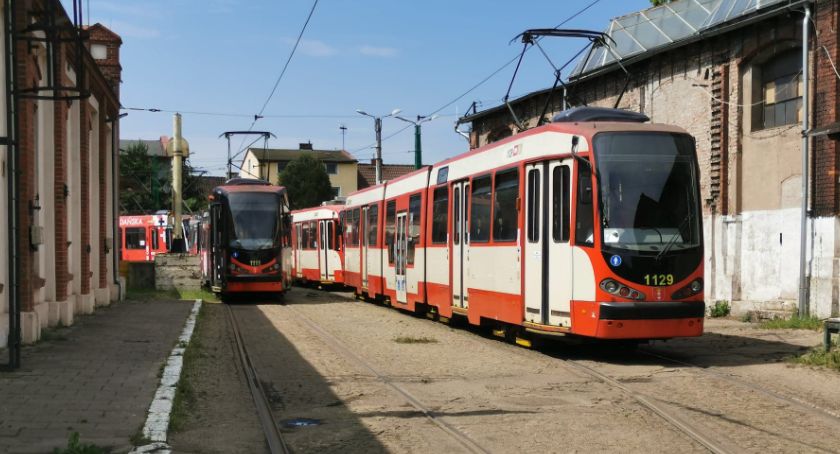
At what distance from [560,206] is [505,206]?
1768 mm

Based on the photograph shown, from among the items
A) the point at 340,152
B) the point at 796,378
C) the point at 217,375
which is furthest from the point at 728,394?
the point at 340,152

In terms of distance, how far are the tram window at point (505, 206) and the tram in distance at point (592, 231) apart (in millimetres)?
17

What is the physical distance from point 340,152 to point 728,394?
8105cm

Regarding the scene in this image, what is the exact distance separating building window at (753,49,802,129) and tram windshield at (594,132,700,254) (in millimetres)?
8182

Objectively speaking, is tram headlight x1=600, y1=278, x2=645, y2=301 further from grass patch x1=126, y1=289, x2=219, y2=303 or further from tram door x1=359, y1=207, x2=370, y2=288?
grass patch x1=126, y1=289, x2=219, y2=303

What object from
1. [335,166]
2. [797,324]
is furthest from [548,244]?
[335,166]

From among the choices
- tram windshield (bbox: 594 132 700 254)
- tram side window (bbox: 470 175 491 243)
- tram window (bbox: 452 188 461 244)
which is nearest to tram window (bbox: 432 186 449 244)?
tram window (bbox: 452 188 461 244)

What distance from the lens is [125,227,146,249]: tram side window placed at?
5300 cm

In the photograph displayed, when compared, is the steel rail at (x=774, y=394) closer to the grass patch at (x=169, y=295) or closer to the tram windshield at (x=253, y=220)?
the tram windshield at (x=253, y=220)

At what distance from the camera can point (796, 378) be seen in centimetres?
1007

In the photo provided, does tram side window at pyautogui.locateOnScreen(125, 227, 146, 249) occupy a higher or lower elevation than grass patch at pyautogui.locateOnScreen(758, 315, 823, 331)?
higher

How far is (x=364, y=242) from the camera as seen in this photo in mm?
24172

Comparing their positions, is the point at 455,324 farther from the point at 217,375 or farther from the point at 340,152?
the point at 340,152

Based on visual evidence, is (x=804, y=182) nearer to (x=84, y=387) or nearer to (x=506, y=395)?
(x=506, y=395)
